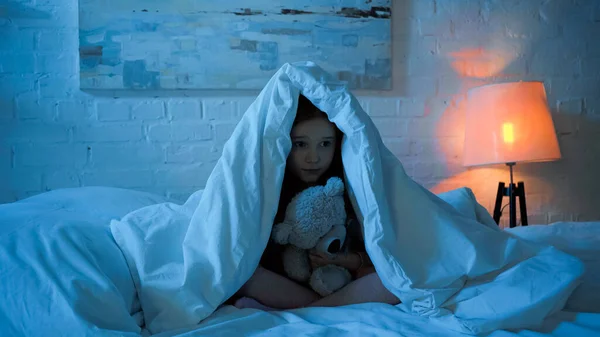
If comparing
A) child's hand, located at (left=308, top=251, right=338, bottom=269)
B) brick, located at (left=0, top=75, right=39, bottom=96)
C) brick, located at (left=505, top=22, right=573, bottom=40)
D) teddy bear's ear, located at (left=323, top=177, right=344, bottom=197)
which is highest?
brick, located at (left=505, top=22, right=573, bottom=40)

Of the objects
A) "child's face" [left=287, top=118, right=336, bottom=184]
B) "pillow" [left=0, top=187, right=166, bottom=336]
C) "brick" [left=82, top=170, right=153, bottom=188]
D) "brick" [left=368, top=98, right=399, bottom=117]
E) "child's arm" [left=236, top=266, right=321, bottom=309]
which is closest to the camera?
"pillow" [left=0, top=187, right=166, bottom=336]

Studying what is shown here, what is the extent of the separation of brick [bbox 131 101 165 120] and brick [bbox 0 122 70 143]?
10.4 inches

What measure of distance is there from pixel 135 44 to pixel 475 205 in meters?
1.36

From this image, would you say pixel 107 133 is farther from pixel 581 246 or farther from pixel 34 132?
pixel 581 246

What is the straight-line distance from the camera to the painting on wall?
5.79ft

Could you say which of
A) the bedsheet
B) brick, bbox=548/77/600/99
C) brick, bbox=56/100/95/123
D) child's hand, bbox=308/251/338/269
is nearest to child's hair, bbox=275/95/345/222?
child's hand, bbox=308/251/338/269

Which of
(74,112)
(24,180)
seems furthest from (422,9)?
(24,180)

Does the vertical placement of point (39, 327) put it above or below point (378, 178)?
below

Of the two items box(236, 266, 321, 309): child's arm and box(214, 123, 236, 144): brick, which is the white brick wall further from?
box(236, 266, 321, 309): child's arm

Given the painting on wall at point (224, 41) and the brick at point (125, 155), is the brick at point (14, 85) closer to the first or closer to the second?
the painting on wall at point (224, 41)

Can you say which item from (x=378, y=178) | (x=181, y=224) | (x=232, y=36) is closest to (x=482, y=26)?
(x=232, y=36)

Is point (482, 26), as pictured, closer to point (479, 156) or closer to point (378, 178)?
point (479, 156)

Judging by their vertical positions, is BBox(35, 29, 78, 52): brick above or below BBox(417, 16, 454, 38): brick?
below

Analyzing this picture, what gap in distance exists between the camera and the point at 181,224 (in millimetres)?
944
